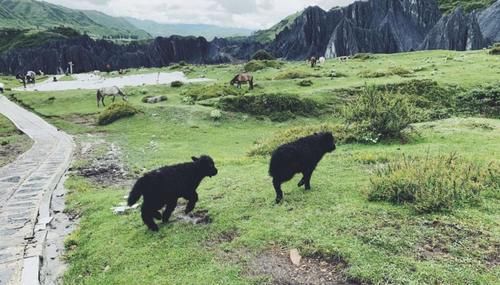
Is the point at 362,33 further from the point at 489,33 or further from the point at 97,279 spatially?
the point at 97,279

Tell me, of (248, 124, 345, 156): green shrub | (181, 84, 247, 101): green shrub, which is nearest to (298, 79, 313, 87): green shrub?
(181, 84, 247, 101): green shrub

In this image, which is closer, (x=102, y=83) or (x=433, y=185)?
(x=433, y=185)

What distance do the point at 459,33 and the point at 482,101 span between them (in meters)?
112

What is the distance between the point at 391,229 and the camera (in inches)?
450

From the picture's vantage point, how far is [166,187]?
12.9 meters

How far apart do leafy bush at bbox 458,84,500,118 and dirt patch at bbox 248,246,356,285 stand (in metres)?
28.9

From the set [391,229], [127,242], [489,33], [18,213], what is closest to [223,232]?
[127,242]

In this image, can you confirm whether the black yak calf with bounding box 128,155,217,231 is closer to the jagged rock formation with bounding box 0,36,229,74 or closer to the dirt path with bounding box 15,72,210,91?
the dirt path with bounding box 15,72,210,91

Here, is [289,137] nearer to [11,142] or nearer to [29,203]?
[29,203]

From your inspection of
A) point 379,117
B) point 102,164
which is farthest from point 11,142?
point 379,117

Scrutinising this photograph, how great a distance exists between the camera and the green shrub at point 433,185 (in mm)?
12531

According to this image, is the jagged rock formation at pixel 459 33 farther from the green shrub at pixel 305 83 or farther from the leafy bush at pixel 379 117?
the leafy bush at pixel 379 117

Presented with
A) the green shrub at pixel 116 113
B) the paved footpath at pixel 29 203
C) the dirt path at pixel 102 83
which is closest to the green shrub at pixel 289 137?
the paved footpath at pixel 29 203

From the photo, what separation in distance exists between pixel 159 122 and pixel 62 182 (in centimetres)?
1724
